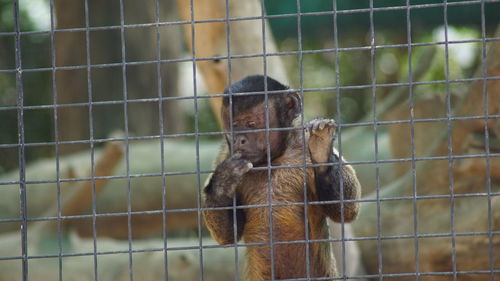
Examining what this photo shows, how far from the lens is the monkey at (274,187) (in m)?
4.38

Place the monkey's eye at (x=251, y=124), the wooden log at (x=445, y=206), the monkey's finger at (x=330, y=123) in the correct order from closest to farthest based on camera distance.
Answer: the monkey's finger at (x=330, y=123)
the monkey's eye at (x=251, y=124)
the wooden log at (x=445, y=206)

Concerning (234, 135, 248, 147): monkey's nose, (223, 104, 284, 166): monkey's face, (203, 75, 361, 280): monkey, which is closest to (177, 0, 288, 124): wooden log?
(203, 75, 361, 280): monkey

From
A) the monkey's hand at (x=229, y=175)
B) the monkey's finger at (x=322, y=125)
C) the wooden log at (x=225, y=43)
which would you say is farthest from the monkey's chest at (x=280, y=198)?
the wooden log at (x=225, y=43)

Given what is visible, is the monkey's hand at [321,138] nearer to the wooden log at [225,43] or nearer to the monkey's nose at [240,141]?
the monkey's nose at [240,141]

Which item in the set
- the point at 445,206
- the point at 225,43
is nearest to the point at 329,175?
the point at 445,206

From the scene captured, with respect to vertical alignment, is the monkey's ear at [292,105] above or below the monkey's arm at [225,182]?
above

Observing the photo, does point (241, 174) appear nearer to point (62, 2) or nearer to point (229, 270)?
point (229, 270)

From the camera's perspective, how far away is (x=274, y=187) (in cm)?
485

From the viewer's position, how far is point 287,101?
4.76m

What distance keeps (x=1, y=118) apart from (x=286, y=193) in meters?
8.24

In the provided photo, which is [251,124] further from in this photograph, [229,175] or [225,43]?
[225,43]

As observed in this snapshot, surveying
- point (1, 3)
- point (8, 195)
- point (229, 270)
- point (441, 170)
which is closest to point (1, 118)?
point (1, 3)

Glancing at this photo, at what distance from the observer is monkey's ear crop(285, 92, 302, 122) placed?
4.76 metres

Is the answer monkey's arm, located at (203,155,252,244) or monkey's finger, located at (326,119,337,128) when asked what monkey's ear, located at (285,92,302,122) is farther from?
monkey's finger, located at (326,119,337,128)
